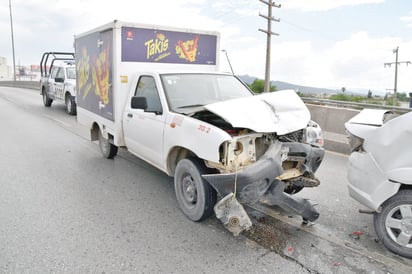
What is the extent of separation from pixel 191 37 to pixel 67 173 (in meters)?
3.39

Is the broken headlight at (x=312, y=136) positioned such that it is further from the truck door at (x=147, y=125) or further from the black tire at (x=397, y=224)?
the truck door at (x=147, y=125)

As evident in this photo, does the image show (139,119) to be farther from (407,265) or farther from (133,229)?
(407,265)

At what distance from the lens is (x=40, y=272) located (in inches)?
119

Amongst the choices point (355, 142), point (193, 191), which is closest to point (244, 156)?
point (193, 191)

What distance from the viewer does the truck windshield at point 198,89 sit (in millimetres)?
4727

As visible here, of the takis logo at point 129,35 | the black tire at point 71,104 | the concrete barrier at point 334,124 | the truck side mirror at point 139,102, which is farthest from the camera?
the black tire at point 71,104

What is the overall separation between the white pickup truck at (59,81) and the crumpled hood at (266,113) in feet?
35.9

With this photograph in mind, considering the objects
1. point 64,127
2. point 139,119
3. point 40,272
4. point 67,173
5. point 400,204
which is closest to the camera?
point 40,272

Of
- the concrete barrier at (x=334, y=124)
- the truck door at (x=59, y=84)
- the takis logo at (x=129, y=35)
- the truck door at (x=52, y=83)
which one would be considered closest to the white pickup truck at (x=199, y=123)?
the takis logo at (x=129, y=35)

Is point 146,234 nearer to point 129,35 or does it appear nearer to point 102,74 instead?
point 129,35

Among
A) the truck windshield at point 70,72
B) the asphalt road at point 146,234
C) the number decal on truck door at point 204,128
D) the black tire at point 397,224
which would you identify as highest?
the truck windshield at point 70,72

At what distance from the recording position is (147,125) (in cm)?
489

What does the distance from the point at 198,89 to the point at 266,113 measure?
149 centimetres

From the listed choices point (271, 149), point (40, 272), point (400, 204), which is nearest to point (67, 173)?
point (40, 272)
